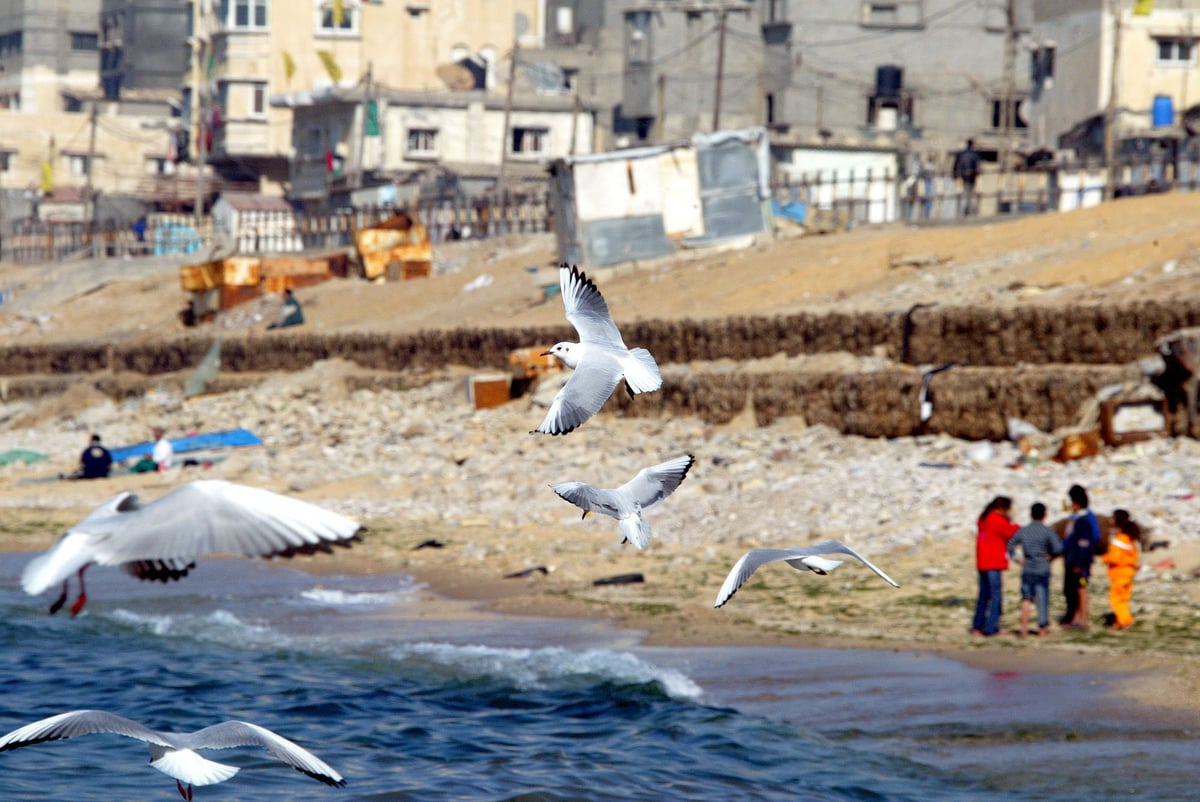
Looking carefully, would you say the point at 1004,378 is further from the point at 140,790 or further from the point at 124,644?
the point at 140,790

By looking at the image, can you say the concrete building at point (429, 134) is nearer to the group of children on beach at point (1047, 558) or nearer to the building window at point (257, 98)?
the building window at point (257, 98)

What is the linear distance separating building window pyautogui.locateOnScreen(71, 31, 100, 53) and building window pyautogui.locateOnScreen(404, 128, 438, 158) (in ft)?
153

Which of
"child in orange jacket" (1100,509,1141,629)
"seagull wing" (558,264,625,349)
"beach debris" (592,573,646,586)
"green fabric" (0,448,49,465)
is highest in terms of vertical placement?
"seagull wing" (558,264,625,349)

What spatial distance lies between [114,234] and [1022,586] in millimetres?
48381

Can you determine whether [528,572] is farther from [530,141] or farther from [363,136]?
[530,141]

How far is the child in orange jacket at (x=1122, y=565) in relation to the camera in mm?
12680

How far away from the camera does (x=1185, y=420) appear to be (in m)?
17.6

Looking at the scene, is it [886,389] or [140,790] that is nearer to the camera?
[140,790]

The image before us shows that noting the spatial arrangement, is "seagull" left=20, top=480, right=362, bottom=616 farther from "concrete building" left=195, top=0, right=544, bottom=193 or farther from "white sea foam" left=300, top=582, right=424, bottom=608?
"concrete building" left=195, top=0, right=544, bottom=193

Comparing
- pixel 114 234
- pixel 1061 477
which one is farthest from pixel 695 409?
pixel 114 234

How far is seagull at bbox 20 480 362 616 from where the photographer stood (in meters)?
8.20

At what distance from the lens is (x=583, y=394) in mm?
6840


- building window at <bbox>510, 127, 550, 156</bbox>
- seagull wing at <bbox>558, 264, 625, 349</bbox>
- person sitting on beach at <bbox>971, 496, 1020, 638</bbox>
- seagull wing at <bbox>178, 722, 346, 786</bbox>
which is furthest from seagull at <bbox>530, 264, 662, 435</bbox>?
building window at <bbox>510, 127, 550, 156</bbox>

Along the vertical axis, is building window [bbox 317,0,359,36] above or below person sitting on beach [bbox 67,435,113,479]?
above
